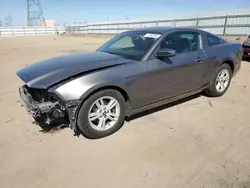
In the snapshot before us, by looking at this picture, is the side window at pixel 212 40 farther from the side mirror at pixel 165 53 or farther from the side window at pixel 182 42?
the side mirror at pixel 165 53

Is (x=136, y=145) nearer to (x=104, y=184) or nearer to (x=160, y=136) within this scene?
(x=160, y=136)

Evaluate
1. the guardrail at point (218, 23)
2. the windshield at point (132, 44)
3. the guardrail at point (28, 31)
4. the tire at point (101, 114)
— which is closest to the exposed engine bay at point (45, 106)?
the tire at point (101, 114)

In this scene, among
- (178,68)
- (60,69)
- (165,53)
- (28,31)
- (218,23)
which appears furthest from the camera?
(28,31)

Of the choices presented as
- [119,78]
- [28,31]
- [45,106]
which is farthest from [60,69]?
[28,31]

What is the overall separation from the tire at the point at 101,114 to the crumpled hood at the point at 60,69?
41 cm

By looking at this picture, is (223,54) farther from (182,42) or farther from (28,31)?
(28,31)

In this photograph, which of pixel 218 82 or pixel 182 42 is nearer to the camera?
pixel 182 42

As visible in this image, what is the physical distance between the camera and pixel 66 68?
9.62 ft

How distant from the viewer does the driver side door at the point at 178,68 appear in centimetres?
335

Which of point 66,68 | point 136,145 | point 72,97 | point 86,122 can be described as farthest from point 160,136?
point 66,68

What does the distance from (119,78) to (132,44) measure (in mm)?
1099

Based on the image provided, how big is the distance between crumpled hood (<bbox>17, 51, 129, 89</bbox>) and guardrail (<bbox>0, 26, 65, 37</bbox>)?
47.1m

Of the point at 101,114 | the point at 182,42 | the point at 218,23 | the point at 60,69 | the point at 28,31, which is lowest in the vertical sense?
the point at 101,114

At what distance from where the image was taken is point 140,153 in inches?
106
